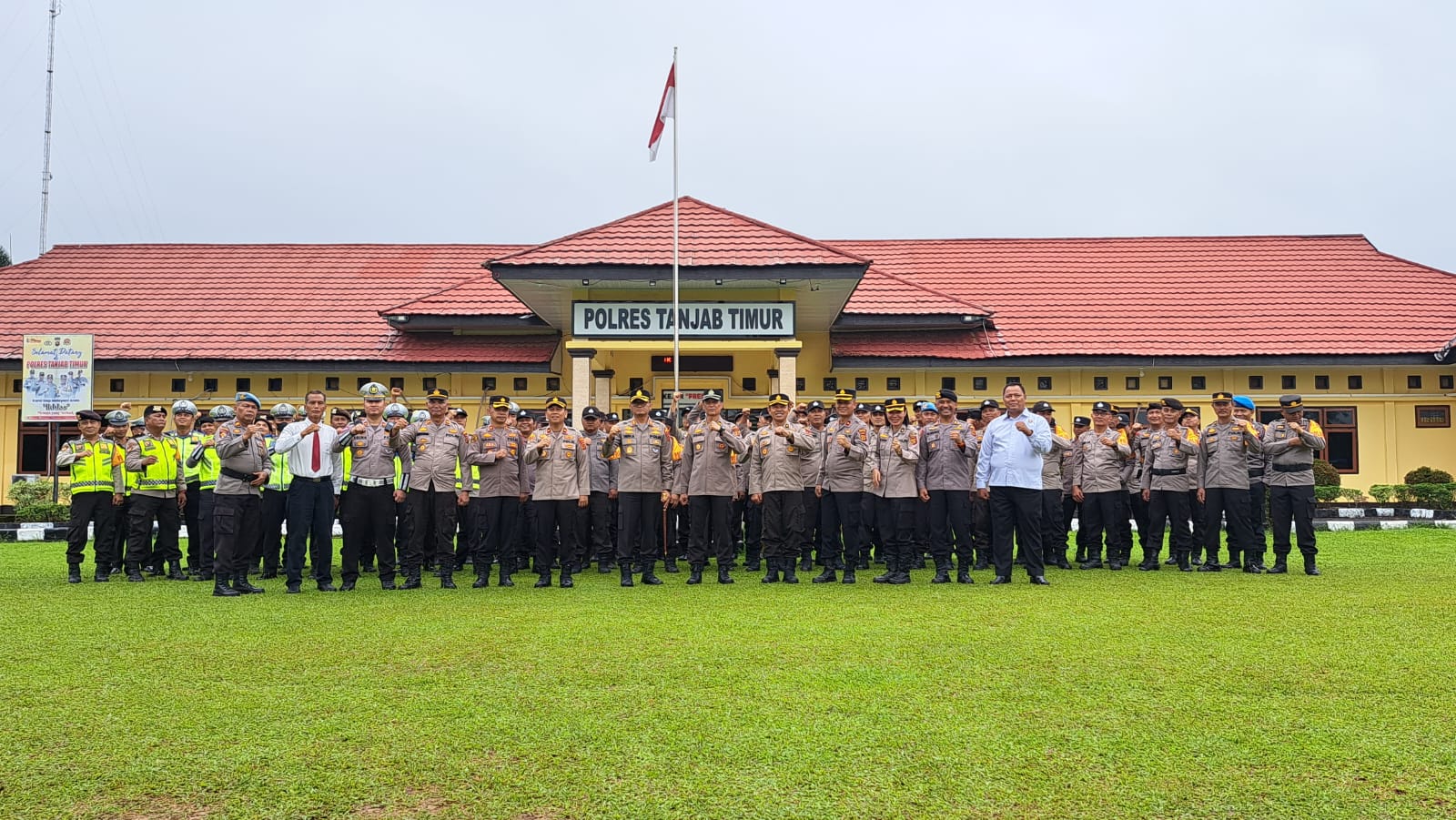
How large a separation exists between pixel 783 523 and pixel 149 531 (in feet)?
20.6

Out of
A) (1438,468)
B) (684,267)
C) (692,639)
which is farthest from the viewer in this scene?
(1438,468)

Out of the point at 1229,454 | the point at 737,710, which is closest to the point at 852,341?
the point at 1229,454

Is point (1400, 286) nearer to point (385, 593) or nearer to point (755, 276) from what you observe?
point (755, 276)

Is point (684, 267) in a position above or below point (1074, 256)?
below

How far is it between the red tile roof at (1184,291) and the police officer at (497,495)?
10.4 m

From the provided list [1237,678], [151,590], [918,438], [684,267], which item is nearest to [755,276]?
[684,267]

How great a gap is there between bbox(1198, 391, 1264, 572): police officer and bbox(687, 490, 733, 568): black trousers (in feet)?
16.1

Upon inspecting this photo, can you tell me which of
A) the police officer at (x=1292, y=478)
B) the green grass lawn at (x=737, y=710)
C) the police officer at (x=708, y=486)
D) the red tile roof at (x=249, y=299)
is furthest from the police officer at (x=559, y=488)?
the red tile roof at (x=249, y=299)

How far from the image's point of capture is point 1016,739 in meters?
3.97

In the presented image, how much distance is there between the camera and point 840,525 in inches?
384

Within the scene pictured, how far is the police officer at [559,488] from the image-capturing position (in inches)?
362

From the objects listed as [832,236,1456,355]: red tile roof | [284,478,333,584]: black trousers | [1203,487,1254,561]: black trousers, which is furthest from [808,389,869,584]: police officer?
[832,236,1456,355]: red tile roof

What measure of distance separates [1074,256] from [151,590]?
65.7 feet

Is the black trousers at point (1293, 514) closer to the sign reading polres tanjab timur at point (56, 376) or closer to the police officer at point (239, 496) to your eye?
the police officer at point (239, 496)
